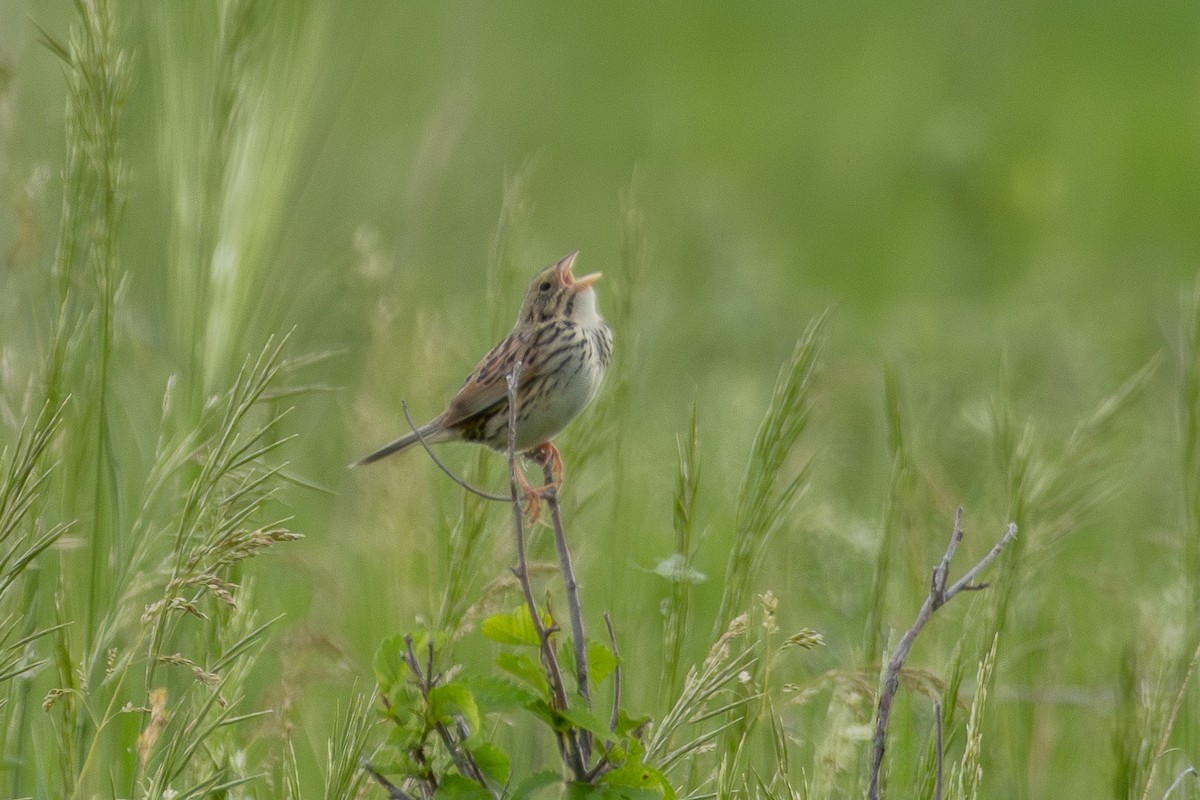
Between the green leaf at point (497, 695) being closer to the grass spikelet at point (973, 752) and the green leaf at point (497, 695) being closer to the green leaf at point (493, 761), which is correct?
the green leaf at point (493, 761)

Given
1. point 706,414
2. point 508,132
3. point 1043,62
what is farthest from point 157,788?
point 1043,62

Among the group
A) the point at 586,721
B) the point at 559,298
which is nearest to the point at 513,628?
the point at 586,721

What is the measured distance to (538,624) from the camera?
1.90 meters

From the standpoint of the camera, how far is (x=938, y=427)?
18.7 ft

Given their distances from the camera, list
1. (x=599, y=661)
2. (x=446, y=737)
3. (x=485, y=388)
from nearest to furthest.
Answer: (x=446, y=737), (x=599, y=661), (x=485, y=388)

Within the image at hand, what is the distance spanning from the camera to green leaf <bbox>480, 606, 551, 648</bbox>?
6.85 ft

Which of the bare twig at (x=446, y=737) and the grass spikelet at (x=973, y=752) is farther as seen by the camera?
the grass spikelet at (x=973, y=752)

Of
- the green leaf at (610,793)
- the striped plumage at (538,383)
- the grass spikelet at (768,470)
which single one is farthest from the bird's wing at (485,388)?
the green leaf at (610,793)

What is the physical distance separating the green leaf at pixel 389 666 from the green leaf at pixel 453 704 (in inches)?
2.8

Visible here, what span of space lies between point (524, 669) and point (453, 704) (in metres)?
0.11

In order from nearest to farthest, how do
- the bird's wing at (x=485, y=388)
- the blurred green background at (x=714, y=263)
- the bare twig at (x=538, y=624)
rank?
the bare twig at (x=538, y=624) < the blurred green background at (x=714, y=263) < the bird's wing at (x=485, y=388)

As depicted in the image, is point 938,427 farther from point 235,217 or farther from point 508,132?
point 508,132

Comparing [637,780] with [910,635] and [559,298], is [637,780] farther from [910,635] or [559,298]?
[559,298]

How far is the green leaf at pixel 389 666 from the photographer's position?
6.67 feet
